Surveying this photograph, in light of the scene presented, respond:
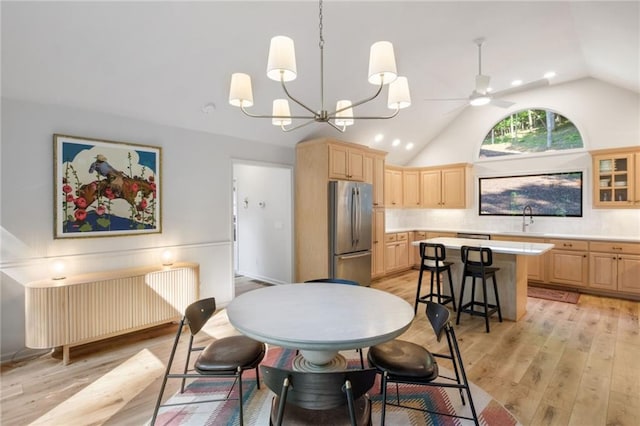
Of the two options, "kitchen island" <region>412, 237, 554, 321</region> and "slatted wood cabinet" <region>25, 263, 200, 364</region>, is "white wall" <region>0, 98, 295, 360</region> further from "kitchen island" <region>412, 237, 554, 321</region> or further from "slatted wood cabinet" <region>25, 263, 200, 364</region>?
"kitchen island" <region>412, 237, 554, 321</region>

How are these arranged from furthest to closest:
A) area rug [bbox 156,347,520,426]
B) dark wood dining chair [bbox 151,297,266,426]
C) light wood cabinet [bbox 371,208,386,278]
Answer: light wood cabinet [bbox 371,208,386,278] → area rug [bbox 156,347,520,426] → dark wood dining chair [bbox 151,297,266,426]

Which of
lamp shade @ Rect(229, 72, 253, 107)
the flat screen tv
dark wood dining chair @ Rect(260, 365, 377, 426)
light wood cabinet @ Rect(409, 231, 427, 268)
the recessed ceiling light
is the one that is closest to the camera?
dark wood dining chair @ Rect(260, 365, 377, 426)

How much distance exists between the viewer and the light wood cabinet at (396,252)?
6164mm

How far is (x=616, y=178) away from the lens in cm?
492

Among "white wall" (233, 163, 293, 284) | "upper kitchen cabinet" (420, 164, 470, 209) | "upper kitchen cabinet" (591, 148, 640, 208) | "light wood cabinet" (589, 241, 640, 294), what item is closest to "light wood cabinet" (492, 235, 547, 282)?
"light wood cabinet" (589, 241, 640, 294)

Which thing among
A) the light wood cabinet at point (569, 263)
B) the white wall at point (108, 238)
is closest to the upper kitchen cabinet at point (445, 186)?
the light wood cabinet at point (569, 263)

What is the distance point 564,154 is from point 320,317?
5873mm

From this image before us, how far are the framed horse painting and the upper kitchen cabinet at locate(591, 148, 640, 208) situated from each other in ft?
21.4

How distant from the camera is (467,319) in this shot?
397 centimetres

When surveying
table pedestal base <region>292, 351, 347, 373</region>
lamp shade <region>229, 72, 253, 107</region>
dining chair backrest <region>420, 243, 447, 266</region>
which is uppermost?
lamp shade <region>229, 72, 253, 107</region>

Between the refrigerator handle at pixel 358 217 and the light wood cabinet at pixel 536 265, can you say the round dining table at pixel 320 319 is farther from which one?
the light wood cabinet at pixel 536 265

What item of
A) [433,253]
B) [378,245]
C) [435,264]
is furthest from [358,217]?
[435,264]

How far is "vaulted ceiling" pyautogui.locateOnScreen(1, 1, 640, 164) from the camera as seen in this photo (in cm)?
263

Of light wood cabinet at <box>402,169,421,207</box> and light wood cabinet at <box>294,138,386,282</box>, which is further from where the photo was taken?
light wood cabinet at <box>402,169,421,207</box>
